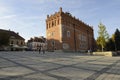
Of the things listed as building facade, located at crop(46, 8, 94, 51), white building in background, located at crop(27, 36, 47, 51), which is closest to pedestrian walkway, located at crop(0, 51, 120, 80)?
building facade, located at crop(46, 8, 94, 51)

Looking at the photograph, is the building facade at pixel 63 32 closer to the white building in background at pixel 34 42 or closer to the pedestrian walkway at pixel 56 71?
the white building in background at pixel 34 42

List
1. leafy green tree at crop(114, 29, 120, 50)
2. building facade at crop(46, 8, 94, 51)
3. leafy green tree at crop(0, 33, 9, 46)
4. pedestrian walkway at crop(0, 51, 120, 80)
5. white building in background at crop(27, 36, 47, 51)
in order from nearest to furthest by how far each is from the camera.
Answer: pedestrian walkway at crop(0, 51, 120, 80), building facade at crop(46, 8, 94, 51), leafy green tree at crop(114, 29, 120, 50), leafy green tree at crop(0, 33, 9, 46), white building in background at crop(27, 36, 47, 51)

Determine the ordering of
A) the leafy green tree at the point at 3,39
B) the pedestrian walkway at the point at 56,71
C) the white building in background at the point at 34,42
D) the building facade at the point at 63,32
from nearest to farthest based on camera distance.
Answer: the pedestrian walkway at the point at 56,71 → the building facade at the point at 63,32 → the leafy green tree at the point at 3,39 → the white building in background at the point at 34,42

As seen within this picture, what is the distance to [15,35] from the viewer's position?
300ft

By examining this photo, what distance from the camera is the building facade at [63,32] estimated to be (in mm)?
62000

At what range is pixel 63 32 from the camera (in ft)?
204

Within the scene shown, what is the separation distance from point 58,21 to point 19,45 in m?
31.5

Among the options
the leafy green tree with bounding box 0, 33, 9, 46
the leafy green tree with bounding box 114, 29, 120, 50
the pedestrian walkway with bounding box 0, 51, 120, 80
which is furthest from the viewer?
the leafy green tree with bounding box 0, 33, 9, 46

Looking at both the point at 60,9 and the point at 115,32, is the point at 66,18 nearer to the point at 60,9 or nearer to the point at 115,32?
the point at 60,9


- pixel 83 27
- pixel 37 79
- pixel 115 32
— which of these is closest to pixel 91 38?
pixel 83 27

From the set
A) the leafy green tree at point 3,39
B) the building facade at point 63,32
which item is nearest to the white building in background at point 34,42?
the leafy green tree at point 3,39

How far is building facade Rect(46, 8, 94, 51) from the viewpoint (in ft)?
203

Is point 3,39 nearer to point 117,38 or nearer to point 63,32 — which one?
point 63,32

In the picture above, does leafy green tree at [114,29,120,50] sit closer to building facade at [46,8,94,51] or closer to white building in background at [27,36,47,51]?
building facade at [46,8,94,51]
